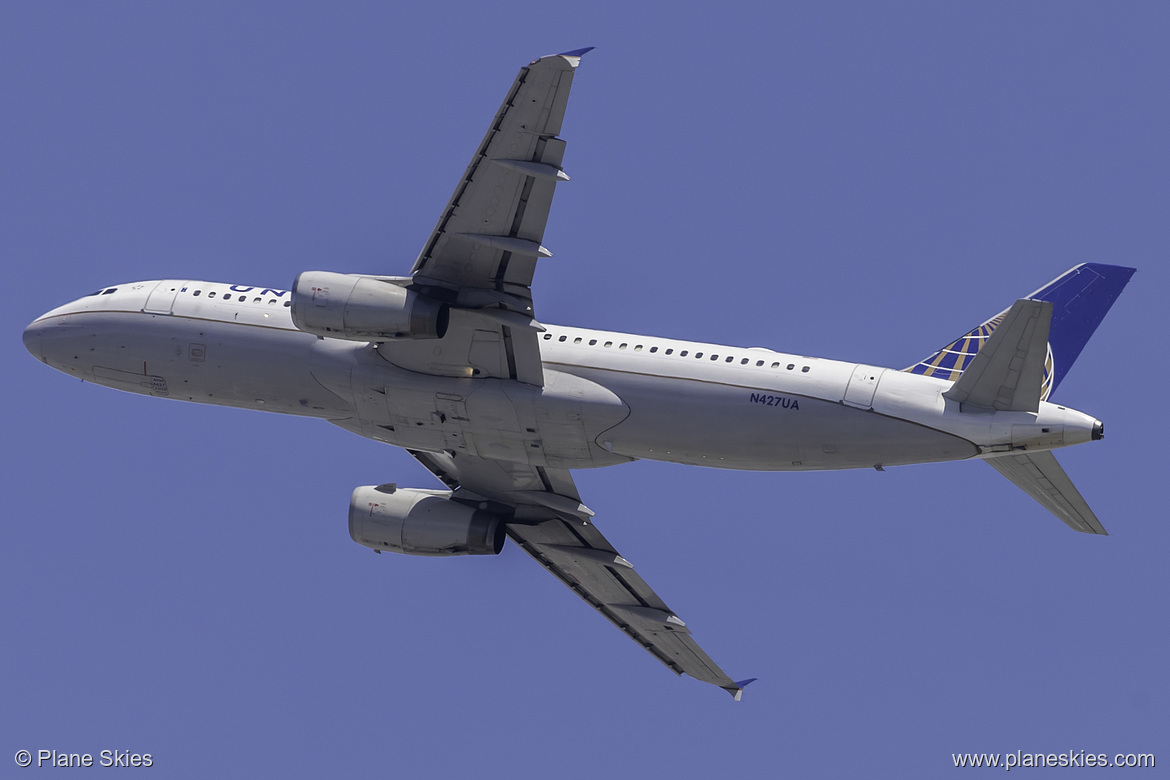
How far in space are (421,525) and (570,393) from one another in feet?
25.8

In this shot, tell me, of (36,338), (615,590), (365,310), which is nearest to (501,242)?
(365,310)

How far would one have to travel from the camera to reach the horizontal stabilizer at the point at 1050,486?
37281 millimetres

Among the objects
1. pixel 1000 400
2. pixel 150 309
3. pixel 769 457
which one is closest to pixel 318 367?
pixel 150 309

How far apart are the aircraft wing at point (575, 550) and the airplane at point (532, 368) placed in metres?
1.04

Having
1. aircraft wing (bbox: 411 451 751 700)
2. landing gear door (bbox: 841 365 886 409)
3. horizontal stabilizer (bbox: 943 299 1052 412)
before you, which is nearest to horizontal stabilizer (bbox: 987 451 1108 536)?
horizontal stabilizer (bbox: 943 299 1052 412)

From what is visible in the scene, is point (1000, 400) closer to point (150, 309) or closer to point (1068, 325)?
point (1068, 325)

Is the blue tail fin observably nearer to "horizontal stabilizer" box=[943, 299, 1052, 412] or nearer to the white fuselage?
the white fuselage

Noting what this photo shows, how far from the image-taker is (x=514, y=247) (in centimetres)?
3609

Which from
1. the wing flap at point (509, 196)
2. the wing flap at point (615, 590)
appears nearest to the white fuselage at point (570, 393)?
the wing flap at point (509, 196)

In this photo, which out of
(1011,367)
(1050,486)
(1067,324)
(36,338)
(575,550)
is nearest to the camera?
(1011,367)

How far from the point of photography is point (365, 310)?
37.3 m

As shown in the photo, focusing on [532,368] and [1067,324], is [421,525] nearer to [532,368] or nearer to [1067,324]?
[532,368]

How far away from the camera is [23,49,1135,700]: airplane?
118ft

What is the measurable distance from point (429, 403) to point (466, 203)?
569 centimetres
